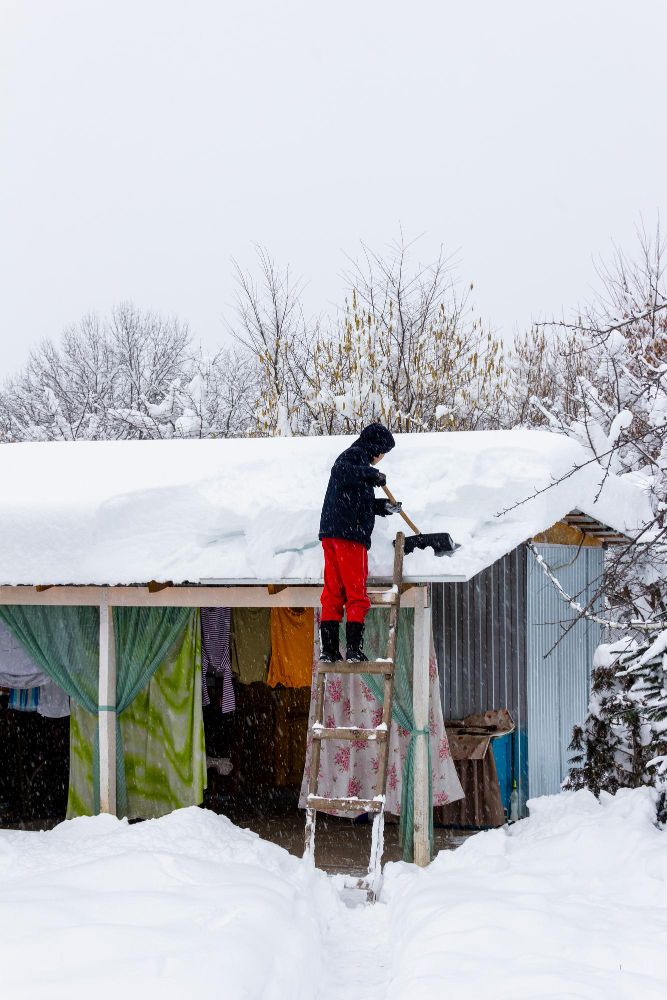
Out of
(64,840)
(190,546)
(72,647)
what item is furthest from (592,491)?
(64,840)

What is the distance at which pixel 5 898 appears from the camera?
481 centimetres

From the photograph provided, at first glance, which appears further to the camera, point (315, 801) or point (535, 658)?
point (535, 658)

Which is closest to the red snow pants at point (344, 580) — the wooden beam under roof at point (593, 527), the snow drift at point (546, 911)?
the snow drift at point (546, 911)

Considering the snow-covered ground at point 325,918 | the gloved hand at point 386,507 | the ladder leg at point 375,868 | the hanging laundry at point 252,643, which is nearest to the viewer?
the snow-covered ground at point 325,918

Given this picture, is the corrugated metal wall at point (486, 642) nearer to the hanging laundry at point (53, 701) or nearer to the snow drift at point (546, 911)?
the snow drift at point (546, 911)

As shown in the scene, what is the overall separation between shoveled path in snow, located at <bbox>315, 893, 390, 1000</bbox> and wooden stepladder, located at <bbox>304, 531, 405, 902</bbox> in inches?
10.8

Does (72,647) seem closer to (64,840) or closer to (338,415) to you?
(64,840)

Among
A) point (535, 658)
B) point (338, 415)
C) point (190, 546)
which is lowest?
point (535, 658)

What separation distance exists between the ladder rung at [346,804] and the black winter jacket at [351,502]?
175 cm

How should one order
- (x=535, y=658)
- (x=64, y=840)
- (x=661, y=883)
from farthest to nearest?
(x=535, y=658), (x=64, y=840), (x=661, y=883)

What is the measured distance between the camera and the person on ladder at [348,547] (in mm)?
6434

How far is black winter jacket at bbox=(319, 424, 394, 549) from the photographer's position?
6.46 m

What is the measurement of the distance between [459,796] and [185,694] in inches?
101

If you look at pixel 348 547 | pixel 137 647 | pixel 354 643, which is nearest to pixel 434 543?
pixel 348 547
